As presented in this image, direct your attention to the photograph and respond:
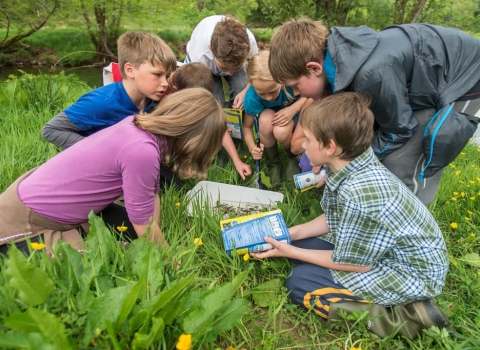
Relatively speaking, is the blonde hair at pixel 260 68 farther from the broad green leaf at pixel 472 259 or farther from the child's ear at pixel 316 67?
the broad green leaf at pixel 472 259

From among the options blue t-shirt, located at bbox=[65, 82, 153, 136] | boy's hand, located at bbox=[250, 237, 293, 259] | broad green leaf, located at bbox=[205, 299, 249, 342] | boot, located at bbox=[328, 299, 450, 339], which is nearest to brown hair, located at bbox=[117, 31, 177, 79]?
blue t-shirt, located at bbox=[65, 82, 153, 136]

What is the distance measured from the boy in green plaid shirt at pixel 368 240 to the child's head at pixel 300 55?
0.76 ft

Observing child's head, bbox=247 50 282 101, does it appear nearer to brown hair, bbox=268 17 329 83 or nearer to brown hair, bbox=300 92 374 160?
brown hair, bbox=268 17 329 83

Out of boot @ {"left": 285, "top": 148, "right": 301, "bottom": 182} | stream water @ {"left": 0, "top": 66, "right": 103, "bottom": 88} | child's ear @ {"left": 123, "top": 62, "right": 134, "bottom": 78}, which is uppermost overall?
child's ear @ {"left": 123, "top": 62, "right": 134, "bottom": 78}

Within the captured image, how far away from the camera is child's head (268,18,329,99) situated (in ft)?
5.02

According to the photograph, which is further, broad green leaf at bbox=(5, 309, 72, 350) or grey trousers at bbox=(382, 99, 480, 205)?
grey trousers at bbox=(382, 99, 480, 205)

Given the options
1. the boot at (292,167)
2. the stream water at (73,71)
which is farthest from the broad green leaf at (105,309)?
the stream water at (73,71)

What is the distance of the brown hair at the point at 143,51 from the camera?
193 centimetres

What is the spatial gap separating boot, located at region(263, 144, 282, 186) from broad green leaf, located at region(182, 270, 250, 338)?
5.02 feet

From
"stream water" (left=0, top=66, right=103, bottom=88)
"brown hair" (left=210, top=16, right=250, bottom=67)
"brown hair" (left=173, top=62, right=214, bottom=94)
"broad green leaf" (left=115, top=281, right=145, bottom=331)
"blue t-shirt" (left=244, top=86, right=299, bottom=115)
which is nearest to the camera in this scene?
"broad green leaf" (left=115, top=281, right=145, bottom=331)

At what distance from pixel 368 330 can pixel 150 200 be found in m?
1.00

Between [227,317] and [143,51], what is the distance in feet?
4.90

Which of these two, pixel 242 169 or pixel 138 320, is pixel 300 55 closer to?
pixel 242 169

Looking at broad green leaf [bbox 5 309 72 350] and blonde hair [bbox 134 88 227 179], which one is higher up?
blonde hair [bbox 134 88 227 179]
